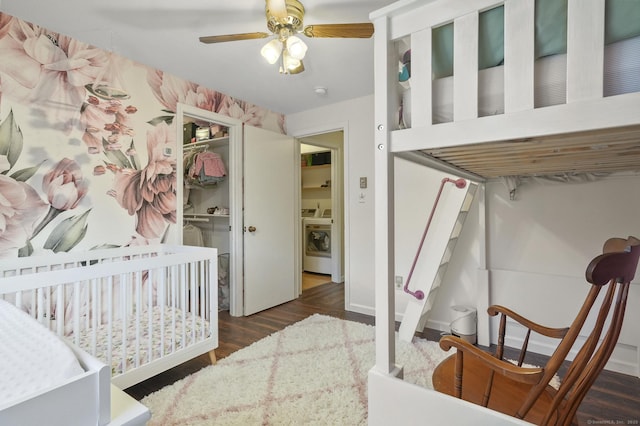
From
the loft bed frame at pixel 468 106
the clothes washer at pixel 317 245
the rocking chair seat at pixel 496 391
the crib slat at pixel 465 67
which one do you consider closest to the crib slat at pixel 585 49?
the loft bed frame at pixel 468 106

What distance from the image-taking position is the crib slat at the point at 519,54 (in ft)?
2.39

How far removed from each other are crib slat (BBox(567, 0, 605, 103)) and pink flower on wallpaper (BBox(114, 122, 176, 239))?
8.53 ft

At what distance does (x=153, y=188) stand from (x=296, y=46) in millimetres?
1621

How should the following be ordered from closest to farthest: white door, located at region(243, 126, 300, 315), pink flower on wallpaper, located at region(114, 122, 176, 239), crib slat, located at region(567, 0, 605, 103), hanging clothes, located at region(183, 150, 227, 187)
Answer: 1. crib slat, located at region(567, 0, 605, 103)
2. pink flower on wallpaper, located at region(114, 122, 176, 239)
3. white door, located at region(243, 126, 300, 315)
4. hanging clothes, located at region(183, 150, 227, 187)

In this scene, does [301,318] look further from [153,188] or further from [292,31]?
[292,31]

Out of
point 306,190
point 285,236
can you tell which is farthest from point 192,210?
point 306,190

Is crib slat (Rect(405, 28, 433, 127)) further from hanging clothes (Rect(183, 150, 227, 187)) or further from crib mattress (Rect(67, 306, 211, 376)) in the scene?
hanging clothes (Rect(183, 150, 227, 187))

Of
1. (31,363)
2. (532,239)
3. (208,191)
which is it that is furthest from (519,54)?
(208,191)

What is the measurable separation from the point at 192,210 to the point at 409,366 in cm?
329

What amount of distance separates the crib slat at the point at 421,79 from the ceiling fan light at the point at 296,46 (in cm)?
96

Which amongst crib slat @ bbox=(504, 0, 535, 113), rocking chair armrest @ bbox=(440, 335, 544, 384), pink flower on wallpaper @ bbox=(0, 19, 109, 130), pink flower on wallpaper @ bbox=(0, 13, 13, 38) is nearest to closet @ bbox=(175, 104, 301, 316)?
pink flower on wallpaper @ bbox=(0, 19, 109, 130)

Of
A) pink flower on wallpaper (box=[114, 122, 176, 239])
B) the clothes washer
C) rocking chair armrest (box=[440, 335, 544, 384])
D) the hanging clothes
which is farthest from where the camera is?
the clothes washer

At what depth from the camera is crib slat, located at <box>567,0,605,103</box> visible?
2.18ft

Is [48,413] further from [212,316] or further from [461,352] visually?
[212,316]
